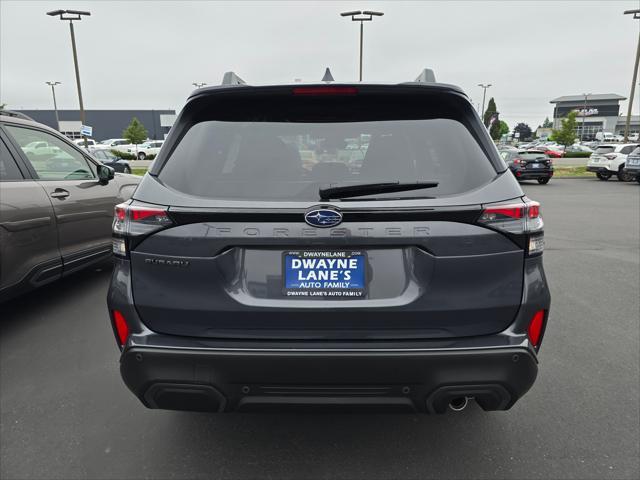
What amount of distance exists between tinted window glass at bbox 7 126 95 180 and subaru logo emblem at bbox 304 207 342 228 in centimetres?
363

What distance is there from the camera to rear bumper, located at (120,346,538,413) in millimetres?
1871

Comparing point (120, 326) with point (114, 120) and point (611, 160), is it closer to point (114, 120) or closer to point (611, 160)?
point (611, 160)

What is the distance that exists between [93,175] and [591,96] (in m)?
163

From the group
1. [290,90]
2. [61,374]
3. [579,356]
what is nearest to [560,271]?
[579,356]

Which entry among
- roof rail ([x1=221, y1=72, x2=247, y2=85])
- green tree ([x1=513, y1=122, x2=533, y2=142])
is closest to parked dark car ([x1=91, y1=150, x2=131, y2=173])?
roof rail ([x1=221, y1=72, x2=247, y2=85])

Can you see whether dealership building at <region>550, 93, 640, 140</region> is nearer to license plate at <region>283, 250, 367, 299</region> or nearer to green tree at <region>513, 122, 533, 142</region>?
green tree at <region>513, 122, 533, 142</region>

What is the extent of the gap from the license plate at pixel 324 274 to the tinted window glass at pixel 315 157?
25 cm

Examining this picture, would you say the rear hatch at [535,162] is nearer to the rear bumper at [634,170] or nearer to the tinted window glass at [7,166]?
the rear bumper at [634,170]

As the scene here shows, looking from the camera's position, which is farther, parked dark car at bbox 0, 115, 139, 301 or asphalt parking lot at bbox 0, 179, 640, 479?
parked dark car at bbox 0, 115, 139, 301

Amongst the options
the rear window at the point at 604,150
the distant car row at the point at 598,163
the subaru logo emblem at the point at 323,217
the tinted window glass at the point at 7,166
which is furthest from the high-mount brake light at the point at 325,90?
the rear window at the point at 604,150

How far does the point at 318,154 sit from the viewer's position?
6.97 feet

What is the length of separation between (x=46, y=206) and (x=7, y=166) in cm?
45

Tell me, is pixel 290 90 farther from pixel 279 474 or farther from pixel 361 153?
pixel 279 474

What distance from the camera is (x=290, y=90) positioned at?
215cm
